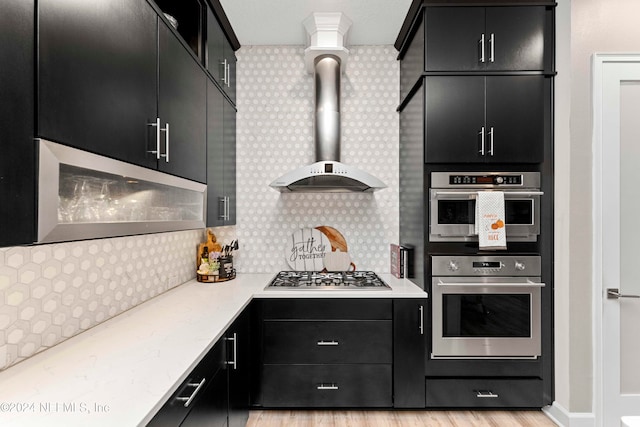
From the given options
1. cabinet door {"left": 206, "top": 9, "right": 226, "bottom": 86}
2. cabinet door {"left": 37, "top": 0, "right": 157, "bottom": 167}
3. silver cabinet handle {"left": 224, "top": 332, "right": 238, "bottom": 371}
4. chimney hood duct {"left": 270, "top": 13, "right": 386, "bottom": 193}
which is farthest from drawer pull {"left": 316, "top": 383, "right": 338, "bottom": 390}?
cabinet door {"left": 206, "top": 9, "right": 226, "bottom": 86}

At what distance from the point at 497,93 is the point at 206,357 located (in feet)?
7.44

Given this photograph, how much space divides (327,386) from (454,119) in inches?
75.9

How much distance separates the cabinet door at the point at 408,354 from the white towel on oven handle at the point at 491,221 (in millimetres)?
567

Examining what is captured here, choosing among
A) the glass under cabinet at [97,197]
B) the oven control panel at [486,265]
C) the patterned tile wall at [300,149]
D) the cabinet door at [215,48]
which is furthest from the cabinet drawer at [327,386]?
the cabinet door at [215,48]

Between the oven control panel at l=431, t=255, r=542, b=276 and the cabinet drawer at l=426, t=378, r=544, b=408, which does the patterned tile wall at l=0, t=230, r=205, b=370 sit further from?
the cabinet drawer at l=426, t=378, r=544, b=408

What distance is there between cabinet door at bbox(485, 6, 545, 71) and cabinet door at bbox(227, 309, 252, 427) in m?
2.23

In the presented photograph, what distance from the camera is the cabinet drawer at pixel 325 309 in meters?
2.25

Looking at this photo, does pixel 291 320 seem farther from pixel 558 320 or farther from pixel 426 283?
pixel 558 320

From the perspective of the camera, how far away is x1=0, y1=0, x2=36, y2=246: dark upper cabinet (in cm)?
77

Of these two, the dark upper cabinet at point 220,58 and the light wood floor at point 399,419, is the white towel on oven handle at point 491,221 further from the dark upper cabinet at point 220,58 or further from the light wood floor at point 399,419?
the dark upper cabinet at point 220,58

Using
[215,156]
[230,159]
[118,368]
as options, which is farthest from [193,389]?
[230,159]

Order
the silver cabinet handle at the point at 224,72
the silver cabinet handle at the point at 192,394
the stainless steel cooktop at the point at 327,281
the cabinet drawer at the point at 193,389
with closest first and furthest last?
1. the cabinet drawer at the point at 193,389
2. the silver cabinet handle at the point at 192,394
3. the stainless steel cooktop at the point at 327,281
4. the silver cabinet handle at the point at 224,72

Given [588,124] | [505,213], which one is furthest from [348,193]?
[588,124]

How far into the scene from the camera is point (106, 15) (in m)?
1.13
